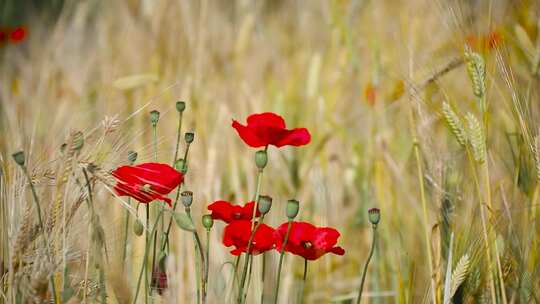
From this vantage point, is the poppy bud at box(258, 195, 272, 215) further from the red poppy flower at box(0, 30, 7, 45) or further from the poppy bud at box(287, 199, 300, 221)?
the red poppy flower at box(0, 30, 7, 45)

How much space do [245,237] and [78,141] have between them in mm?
163

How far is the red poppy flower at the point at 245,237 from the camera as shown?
0.73 meters

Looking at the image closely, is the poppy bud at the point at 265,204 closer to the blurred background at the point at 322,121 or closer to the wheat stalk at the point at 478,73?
the blurred background at the point at 322,121

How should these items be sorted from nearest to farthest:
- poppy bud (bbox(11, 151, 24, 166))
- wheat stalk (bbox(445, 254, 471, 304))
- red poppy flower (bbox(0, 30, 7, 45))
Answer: poppy bud (bbox(11, 151, 24, 166)), wheat stalk (bbox(445, 254, 471, 304)), red poppy flower (bbox(0, 30, 7, 45))

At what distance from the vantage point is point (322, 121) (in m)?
1.64

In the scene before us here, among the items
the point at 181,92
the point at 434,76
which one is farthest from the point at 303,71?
the point at 434,76

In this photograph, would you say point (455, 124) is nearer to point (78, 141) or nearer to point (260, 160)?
point (260, 160)

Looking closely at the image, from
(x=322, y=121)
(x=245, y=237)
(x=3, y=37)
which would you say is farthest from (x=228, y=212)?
(x=3, y=37)

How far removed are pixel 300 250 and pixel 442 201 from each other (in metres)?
0.24

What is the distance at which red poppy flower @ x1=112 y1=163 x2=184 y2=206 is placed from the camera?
0.69 meters

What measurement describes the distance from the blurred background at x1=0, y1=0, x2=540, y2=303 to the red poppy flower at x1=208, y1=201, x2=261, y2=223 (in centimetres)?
8

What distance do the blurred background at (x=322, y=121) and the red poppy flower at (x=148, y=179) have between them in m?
0.04

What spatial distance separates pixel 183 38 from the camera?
1787mm

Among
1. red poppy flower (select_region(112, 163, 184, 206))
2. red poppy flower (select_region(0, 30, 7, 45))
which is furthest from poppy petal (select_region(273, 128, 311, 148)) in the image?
red poppy flower (select_region(0, 30, 7, 45))
